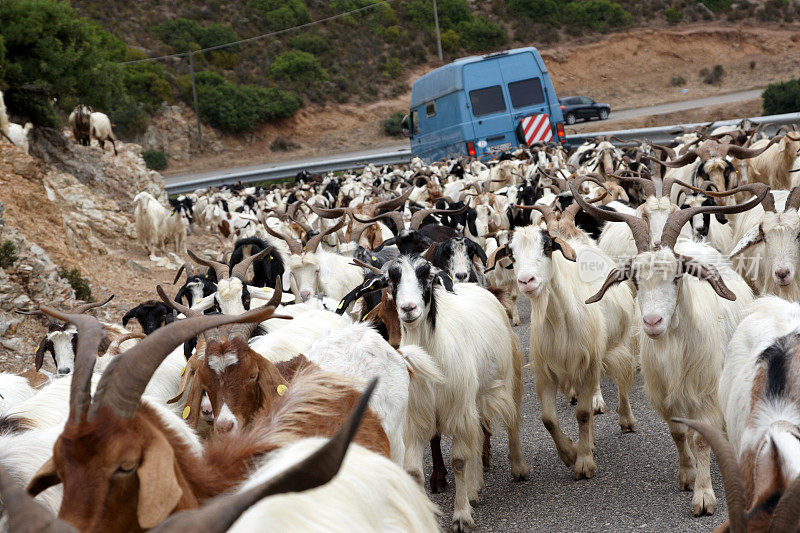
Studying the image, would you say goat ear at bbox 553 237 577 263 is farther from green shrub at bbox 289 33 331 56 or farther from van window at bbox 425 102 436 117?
green shrub at bbox 289 33 331 56

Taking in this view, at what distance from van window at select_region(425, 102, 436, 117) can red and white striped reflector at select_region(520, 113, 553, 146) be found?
3.14 meters

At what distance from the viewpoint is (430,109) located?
23406 millimetres

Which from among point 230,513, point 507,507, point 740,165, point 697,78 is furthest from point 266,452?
point 697,78

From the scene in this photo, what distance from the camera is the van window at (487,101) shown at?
68.6ft

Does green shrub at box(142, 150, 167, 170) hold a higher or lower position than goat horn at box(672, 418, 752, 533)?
lower

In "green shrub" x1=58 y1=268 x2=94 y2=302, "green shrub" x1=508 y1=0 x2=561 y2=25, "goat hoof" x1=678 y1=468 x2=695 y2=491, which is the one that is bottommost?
"goat hoof" x1=678 y1=468 x2=695 y2=491

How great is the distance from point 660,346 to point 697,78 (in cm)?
4739

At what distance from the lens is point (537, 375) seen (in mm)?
6062

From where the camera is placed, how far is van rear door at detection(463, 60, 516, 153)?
68.4 ft

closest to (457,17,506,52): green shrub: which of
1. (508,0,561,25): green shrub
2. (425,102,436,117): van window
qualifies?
(508,0,561,25): green shrub

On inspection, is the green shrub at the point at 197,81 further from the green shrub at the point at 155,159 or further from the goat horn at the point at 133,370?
the goat horn at the point at 133,370

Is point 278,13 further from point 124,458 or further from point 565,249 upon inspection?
point 124,458

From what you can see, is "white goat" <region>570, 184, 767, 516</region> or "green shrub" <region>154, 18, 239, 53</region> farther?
"green shrub" <region>154, 18, 239, 53</region>

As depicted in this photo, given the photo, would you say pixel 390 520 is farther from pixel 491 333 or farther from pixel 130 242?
pixel 130 242
